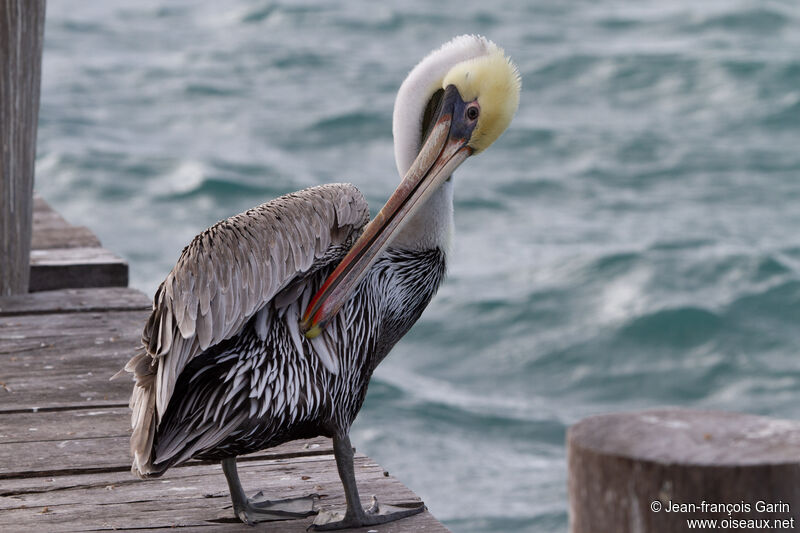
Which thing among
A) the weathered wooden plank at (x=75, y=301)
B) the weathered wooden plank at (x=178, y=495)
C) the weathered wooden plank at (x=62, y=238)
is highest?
the weathered wooden plank at (x=62, y=238)

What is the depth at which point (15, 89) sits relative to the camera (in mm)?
3805

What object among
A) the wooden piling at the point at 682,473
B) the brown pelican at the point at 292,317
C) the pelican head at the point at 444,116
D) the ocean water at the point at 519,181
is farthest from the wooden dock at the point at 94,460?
the ocean water at the point at 519,181

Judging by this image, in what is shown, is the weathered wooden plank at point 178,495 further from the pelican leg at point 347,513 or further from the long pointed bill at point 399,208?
the long pointed bill at point 399,208

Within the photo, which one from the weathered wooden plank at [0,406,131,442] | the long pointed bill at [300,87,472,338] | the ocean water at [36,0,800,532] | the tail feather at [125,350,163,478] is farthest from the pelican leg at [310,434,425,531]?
the ocean water at [36,0,800,532]

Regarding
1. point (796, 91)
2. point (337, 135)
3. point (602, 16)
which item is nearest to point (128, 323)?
point (337, 135)

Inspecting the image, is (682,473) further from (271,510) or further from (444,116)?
(444,116)

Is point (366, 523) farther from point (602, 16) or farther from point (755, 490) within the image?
point (602, 16)

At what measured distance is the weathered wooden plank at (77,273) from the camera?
4.20 metres

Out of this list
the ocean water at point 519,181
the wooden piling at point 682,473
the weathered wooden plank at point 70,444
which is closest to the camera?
the wooden piling at point 682,473

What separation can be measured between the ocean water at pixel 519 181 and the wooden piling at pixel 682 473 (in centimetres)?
500

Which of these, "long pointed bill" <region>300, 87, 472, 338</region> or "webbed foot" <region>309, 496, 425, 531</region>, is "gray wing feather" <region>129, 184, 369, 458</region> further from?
"webbed foot" <region>309, 496, 425, 531</region>

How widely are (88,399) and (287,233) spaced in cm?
104

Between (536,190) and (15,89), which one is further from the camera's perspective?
(536,190)

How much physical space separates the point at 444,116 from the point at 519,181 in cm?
888
